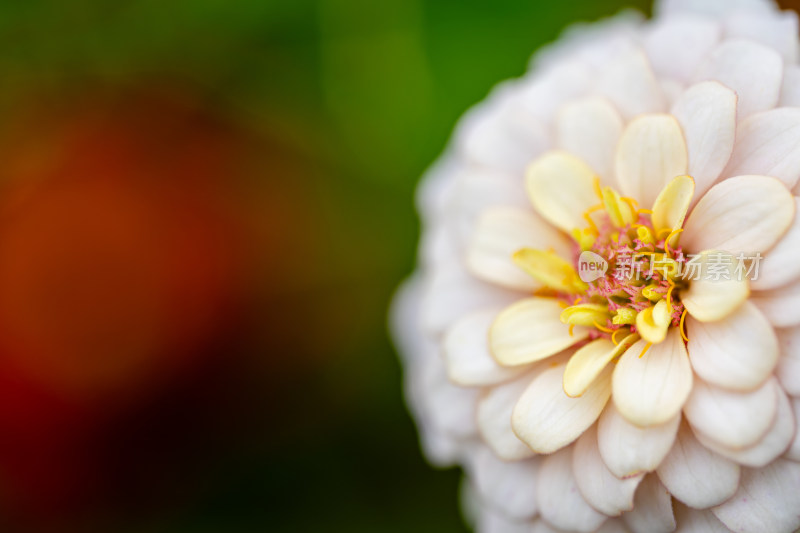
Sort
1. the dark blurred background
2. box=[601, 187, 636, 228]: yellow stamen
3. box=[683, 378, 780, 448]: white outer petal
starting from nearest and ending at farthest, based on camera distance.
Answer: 1. box=[683, 378, 780, 448]: white outer petal
2. box=[601, 187, 636, 228]: yellow stamen
3. the dark blurred background

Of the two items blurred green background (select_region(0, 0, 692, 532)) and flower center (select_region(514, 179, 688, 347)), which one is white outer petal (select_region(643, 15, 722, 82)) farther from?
blurred green background (select_region(0, 0, 692, 532))

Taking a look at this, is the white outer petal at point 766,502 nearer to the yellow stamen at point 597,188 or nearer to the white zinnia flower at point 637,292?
the white zinnia flower at point 637,292

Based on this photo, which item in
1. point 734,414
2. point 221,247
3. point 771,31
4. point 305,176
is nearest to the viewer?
point 734,414

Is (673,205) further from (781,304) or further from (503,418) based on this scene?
(503,418)

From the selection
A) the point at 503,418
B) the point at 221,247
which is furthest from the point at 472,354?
the point at 221,247

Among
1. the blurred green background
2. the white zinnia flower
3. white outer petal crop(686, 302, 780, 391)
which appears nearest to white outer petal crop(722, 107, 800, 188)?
the white zinnia flower

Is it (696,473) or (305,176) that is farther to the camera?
(305,176)
